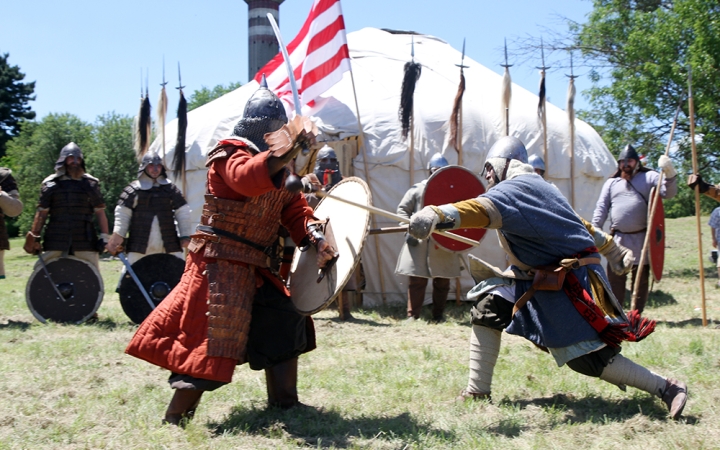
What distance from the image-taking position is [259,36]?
111 ft

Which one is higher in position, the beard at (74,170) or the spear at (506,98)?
the spear at (506,98)

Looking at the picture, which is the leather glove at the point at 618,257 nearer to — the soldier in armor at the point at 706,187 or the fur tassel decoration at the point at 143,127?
the soldier in armor at the point at 706,187

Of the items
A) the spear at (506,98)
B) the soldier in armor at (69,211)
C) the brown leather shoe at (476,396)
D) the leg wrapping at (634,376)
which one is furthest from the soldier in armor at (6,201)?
the spear at (506,98)

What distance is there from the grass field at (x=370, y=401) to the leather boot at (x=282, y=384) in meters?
0.06

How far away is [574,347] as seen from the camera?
3326 mm

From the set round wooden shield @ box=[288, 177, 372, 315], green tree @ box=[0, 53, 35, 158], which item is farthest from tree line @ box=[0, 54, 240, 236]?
round wooden shield @ box=[288, 177, 372, 315]

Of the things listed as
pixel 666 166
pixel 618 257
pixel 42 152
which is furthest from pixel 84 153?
pixel 618 257

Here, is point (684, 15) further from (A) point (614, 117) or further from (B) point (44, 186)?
(B) point (44, 186)

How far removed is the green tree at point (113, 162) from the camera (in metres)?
20.2

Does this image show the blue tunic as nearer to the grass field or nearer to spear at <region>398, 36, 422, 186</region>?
the grass field

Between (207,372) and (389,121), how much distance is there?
6169 mm

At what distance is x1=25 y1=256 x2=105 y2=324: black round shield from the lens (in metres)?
6.58

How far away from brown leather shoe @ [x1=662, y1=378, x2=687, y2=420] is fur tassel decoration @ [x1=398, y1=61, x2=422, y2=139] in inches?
216

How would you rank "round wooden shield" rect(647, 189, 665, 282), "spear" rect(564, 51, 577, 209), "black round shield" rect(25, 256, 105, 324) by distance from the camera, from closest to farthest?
"black round shield" rect(25, 256, 105, 324) → "round wooden shield" rect(647, 189, 665, 282) → "spear" rect(564, 51, 577, 209)
